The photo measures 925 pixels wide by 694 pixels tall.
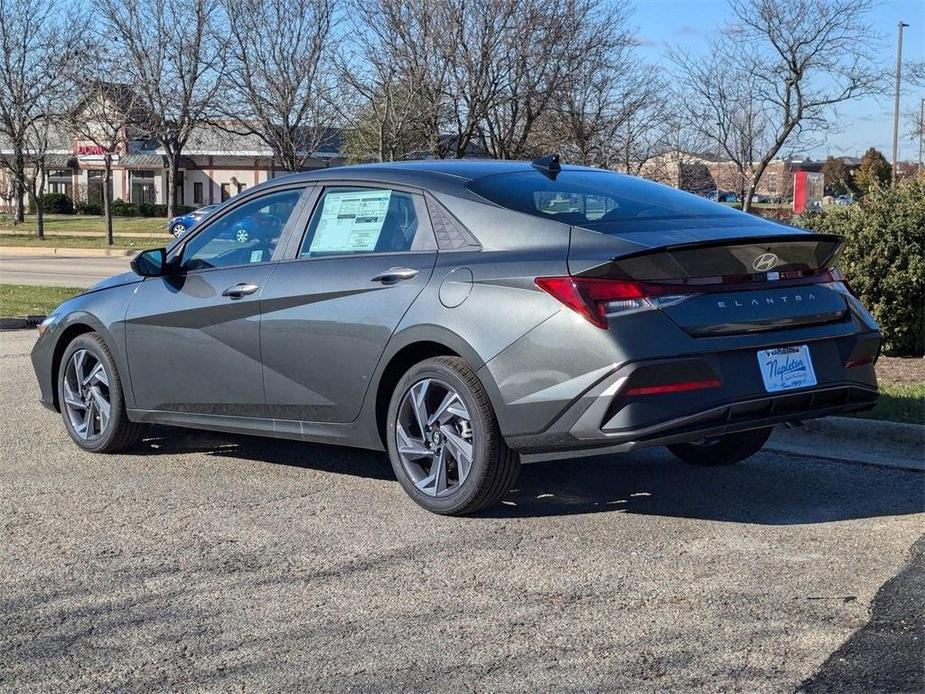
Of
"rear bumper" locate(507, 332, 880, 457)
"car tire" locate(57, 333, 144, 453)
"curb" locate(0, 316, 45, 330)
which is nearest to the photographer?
"rear bumper" locate(507, 332, 880, 457)

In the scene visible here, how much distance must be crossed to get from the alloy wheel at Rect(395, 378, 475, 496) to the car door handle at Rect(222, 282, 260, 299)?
46.5 inches

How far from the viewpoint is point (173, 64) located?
112ft

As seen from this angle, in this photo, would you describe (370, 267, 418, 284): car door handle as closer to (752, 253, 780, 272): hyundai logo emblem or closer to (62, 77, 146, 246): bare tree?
(752, 253, 780, 272): hyundai logo emblem

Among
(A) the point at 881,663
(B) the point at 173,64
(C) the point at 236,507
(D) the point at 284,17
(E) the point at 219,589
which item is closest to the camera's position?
(A) the point at 881,663

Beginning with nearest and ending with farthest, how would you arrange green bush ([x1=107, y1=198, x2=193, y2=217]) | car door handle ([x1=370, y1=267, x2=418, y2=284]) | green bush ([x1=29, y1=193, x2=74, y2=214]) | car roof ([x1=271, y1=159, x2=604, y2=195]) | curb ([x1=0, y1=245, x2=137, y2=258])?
car door handle ([x1=370, y1=267, x2=418, y2=284]), car roof ([x1=271, y1=159, x2=604, y2=195]), curb ([x1=0, y1=245, x2=137, y2=258]), green bush ([x1=107, y1=198, x2=193, y2=217]), green bush ([x1=29, y1=193, x2=74, y2=214])

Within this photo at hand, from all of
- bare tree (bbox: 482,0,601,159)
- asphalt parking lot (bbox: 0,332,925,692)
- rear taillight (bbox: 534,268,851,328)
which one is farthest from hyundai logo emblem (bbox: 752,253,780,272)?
bare tree (bbox: 482,0,601,159)

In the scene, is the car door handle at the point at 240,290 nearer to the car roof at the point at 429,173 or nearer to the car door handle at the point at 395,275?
the car roof at the point at 429,173

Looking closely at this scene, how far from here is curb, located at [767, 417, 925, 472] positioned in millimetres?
Answer: 6633

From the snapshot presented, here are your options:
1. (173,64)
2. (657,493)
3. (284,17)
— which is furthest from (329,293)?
(173,64)

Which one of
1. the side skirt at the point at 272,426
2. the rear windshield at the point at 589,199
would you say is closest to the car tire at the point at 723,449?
the rear windshield at the point at 589,199

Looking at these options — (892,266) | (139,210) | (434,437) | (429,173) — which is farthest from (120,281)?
(139,210)

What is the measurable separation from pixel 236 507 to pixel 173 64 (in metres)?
30.5

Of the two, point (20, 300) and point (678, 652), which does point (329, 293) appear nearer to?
point (678, 652)

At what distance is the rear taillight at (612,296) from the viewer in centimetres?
488
